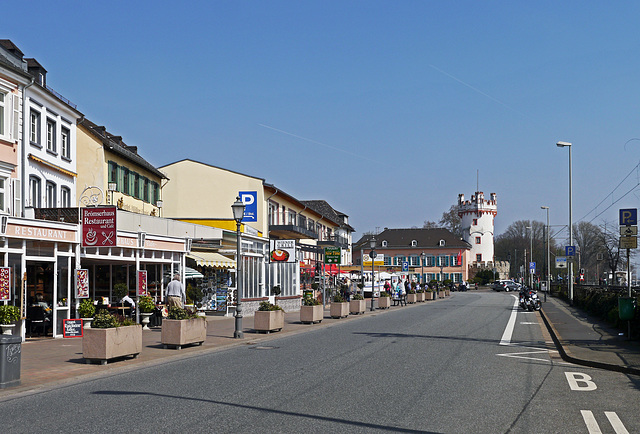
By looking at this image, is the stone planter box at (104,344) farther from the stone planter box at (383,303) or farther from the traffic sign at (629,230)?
the stone planter box at (383,303)

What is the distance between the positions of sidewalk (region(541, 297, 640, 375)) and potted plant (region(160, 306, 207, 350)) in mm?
9037

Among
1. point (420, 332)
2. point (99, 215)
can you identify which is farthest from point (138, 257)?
point (420, 332)

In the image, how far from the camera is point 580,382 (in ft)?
39.3

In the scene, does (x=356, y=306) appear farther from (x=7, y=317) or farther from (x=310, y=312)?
(x=7, y=317)

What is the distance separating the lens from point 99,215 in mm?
21562

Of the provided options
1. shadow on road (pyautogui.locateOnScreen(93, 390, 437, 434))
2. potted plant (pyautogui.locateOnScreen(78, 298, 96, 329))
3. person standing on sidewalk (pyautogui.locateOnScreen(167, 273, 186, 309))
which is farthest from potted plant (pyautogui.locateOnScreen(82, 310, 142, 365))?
person standing on sidewalk (pyautogui.locateOnScreen(167, 273, 186, 309))

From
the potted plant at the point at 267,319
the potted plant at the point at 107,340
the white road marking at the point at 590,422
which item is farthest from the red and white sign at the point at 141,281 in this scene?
the white road marking at the point at 590,422

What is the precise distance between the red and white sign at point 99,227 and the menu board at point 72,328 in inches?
95.4

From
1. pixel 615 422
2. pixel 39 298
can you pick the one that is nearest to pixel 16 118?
pixel 39 298

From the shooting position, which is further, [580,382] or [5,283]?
[5,283]

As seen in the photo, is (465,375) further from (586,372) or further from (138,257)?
(138,257)

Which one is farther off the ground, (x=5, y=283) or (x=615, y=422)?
(x=5, y=283)

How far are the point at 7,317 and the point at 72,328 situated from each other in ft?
8.75

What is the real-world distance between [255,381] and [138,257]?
47.9 ft
